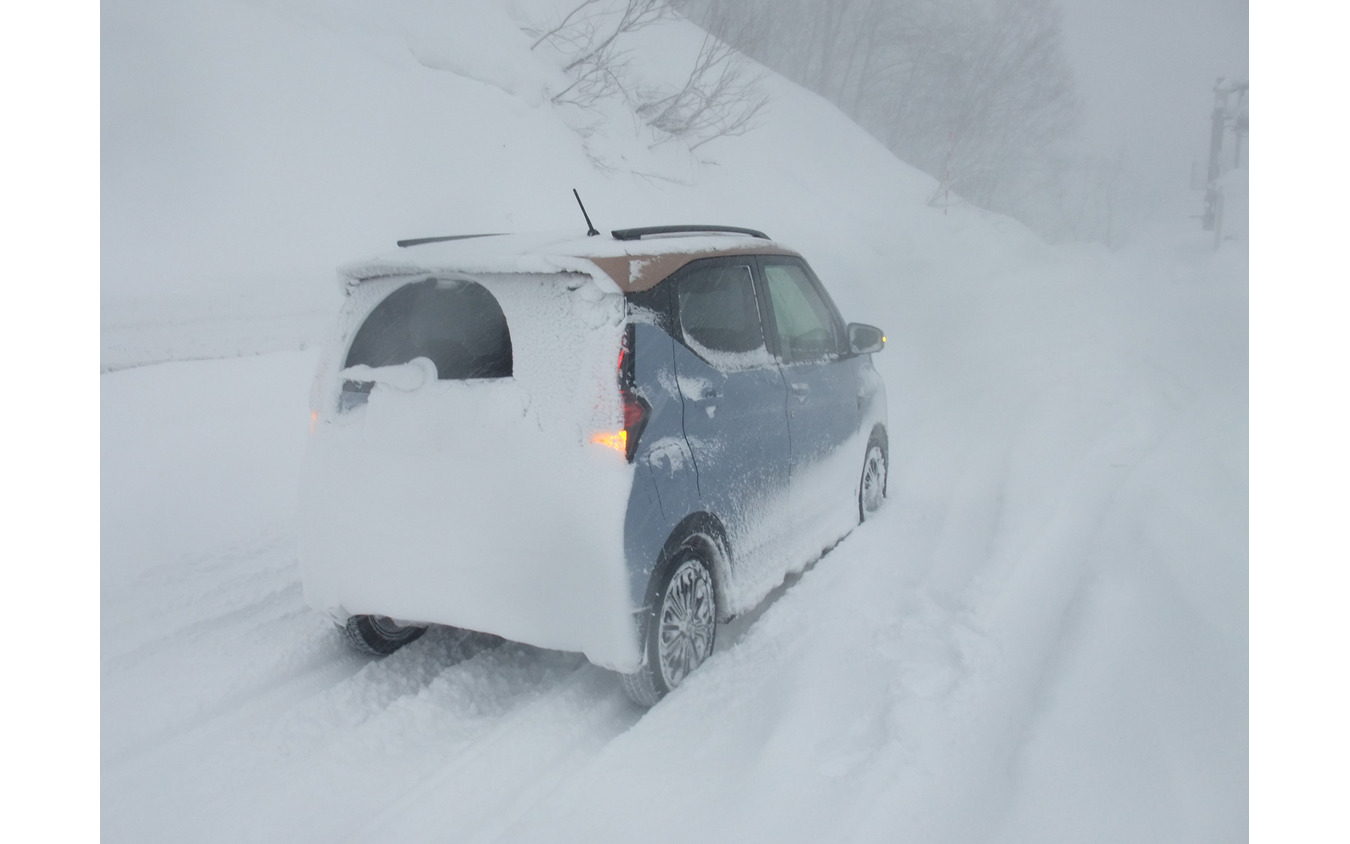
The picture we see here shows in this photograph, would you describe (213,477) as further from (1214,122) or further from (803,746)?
(1214,122)

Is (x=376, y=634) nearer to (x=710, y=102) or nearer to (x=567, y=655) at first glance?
(x=567, y=655)

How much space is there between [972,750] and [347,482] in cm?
241

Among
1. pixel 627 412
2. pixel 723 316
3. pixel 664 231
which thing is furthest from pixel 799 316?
pixel 627 412

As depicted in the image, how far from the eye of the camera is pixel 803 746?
2855 millimetres

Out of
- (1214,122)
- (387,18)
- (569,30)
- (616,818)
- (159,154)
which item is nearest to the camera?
(616,818)

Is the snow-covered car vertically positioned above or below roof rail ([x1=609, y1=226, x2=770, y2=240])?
below

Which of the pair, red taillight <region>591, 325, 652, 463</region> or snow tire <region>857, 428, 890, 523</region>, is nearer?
red taillight <region>591, 325, 652, 463</region>

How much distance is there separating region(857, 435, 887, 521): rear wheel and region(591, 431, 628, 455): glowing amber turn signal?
99.4 inches

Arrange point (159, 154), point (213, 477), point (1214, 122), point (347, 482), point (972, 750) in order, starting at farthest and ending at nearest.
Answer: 1. point (159, 154)
2. point (213, 477)
3. point (1214, 122)
4. point (347, 482)
5. point (972, 750)

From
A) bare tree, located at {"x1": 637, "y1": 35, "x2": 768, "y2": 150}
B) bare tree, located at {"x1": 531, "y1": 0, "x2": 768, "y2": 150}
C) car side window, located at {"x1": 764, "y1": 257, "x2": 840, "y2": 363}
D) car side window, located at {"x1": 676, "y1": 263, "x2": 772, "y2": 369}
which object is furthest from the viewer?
bare tree, located at {"x1": 637, "y1": 35, "x2": 768, "y2": 150}

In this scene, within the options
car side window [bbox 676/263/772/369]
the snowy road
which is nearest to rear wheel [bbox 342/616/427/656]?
the snowy road

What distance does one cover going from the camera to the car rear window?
3068 mm

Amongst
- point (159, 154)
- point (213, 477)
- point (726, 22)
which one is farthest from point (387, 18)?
point (726, 22)

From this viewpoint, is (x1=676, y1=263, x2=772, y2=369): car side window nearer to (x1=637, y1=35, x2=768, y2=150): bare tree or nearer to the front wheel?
the front wheel
